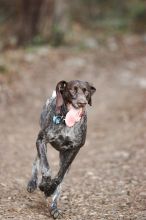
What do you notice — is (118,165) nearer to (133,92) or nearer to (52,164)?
(52,164)

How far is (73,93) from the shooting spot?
550cm

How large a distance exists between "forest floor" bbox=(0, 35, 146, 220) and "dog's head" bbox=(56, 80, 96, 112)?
1.18 metres

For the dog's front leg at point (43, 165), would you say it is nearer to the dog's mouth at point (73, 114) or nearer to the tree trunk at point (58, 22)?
the dog's mouth at point (73, 114)

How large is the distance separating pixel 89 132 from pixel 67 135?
6040mm

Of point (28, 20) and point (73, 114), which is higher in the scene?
point (28, 20)

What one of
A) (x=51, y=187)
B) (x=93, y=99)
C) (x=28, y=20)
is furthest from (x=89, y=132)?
(x=28, y=20)

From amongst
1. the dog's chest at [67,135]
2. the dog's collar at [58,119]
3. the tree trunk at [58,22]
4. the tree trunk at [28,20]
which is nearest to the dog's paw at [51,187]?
the dog's chest at [67,135]

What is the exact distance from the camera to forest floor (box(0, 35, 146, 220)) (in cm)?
643

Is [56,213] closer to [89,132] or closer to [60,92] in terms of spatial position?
[60,92]

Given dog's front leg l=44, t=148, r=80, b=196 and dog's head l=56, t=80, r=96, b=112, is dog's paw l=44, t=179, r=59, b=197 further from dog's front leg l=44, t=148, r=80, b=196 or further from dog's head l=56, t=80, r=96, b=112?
dog's head l=56, t=80, r=96, b=112

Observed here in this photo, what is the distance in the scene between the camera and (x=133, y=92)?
15.3m

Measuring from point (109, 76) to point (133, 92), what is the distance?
1.83 metres

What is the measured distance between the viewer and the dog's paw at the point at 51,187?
578cm

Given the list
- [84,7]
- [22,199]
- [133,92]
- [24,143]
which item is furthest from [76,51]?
[22,199]
